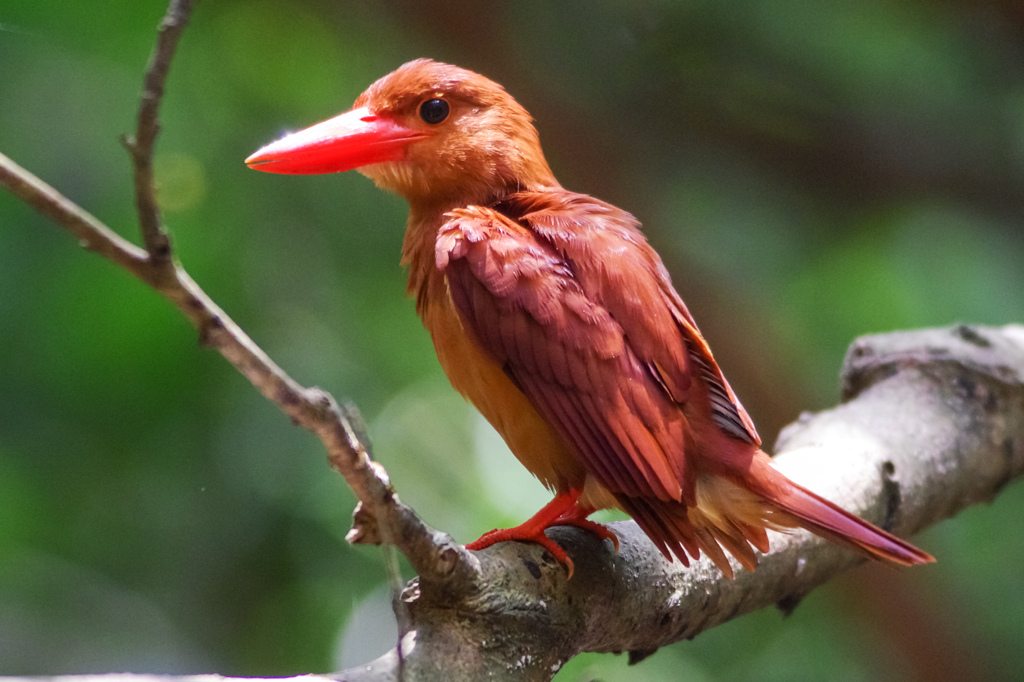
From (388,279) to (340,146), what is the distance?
5.08 feet

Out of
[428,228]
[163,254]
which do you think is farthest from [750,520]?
[163,254]

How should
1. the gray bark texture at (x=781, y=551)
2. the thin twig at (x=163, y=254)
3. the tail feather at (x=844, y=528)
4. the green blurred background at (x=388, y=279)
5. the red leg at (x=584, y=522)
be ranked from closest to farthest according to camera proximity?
1. the thin twig at (x=163, y=254)
2. the gray bark texture at (x=781, y=551)
3. the tail feather at (x=844, y=528)
4. the red leg at (x=584, y=522)
5. the green blurred background at (x=388, y=279)

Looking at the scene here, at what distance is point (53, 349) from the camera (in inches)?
102

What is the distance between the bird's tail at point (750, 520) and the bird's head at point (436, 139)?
2.23 ft

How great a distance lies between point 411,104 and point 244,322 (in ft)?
4.38

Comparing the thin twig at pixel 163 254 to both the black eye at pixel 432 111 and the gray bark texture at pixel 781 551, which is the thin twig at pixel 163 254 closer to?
the gray bark texture at pixel 781 551

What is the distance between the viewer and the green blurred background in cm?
261

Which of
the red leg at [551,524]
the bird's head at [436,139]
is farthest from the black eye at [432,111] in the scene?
the red leg at [551,524]

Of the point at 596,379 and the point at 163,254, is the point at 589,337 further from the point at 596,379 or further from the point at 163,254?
the point at 163,254

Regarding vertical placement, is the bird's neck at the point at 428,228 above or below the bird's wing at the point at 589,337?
above

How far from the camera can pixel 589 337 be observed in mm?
1360

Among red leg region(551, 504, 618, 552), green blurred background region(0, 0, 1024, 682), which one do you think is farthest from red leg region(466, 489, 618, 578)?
green blurred background region(0, 0, 1024, 682)

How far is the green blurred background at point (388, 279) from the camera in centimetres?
261

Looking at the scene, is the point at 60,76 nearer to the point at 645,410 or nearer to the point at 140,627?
the point at 140,627
